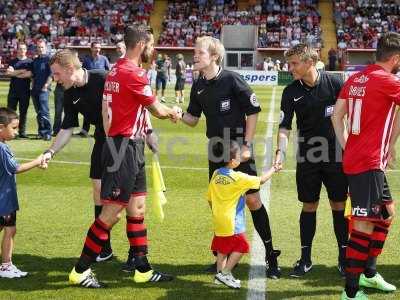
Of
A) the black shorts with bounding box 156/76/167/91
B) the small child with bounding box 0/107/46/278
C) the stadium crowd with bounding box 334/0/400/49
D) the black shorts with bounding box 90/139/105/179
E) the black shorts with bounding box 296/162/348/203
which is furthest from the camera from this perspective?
the stadium crowd with bounding box 334/0/400/49

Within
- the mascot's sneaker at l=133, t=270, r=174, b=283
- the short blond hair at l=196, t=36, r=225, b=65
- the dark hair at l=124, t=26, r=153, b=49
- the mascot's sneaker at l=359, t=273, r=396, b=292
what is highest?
the dark hair at l=124, t=26, r=153, b=49

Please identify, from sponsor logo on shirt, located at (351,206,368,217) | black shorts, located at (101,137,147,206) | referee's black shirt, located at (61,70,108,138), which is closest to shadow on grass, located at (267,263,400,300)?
sponsor logo on shirt, located at (351,206,368,217)

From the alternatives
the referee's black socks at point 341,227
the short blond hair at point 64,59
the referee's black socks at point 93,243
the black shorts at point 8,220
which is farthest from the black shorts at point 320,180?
the black shorts at point 8,220

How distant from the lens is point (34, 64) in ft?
50.3

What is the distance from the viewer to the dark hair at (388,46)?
4973 millimetres

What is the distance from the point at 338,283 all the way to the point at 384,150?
1422 mm

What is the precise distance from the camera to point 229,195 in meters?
5.71

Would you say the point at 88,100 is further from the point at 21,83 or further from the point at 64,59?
the point at 21,83

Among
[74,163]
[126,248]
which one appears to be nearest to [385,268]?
[126,248]

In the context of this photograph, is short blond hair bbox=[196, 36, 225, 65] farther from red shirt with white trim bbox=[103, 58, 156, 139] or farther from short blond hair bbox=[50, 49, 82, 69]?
short blond hair bbox=[50, 49, 82, 69]

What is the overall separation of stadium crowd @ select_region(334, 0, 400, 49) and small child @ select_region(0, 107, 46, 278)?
45206mm

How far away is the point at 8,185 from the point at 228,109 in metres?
2.16

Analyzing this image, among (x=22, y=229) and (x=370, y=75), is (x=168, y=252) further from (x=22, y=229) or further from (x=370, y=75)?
(x=370, y=75)

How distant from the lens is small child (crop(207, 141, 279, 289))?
5.66 meters
